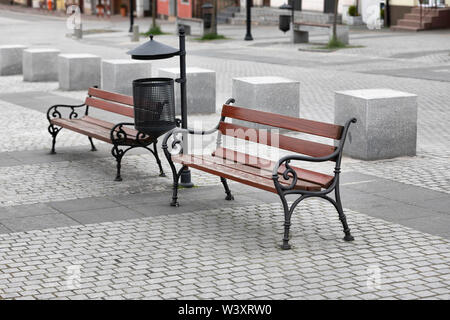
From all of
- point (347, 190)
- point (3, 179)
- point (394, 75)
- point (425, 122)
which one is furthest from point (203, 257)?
point (394, 75)

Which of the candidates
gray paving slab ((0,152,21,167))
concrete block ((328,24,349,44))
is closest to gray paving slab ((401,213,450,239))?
gray paving slab ((0,152,21,167))

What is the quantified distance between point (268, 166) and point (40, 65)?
13.4 metres

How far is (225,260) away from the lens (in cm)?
718

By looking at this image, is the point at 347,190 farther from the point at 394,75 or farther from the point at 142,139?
the point at 394,75

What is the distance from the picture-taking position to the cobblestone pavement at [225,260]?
6.46 metres

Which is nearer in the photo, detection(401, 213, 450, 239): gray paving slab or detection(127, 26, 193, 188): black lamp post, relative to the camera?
detection(401, 213, 450, 239): gray paving slab

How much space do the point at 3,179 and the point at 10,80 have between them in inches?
459

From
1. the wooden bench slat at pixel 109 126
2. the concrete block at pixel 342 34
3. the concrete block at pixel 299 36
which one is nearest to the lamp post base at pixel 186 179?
the wooden bench slat at pixel 109 126

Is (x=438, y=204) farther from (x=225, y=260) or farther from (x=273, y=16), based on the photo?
(x=273, y=16)

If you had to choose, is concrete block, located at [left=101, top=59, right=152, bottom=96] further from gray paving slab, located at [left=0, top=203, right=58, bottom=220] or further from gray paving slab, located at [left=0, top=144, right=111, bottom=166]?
gray paving slab, located at [left=0, top=203, right=58, bottom=220]

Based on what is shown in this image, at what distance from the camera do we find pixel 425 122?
13.9 m

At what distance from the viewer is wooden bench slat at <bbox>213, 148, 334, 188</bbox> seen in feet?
25.6

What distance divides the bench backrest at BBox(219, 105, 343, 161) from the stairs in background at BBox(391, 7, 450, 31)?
85.7ft
